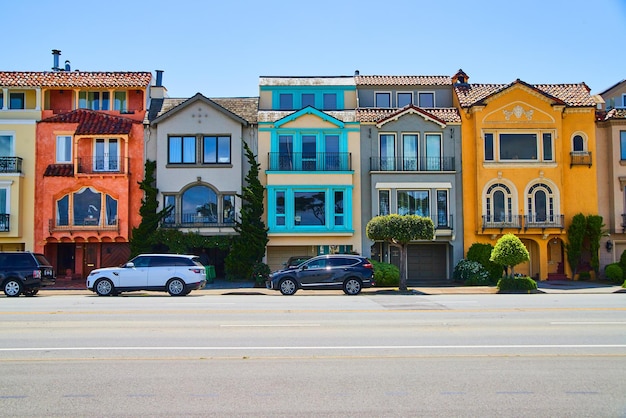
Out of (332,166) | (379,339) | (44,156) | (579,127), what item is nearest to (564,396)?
(379,339)

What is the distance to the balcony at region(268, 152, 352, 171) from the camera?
33.1 meters

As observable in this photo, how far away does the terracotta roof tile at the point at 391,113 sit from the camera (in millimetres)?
33469

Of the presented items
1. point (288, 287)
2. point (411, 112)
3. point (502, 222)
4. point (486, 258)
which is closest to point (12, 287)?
point (288, 287)

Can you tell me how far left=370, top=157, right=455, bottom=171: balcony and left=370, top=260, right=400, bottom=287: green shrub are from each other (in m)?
6.67

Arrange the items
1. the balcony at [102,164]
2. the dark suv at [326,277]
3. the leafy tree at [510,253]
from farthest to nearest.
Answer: the balcony at [102,164]
the leafy tree at [510,253]
the dark suv at [326,277]

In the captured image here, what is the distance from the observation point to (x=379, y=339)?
11859 millimetres

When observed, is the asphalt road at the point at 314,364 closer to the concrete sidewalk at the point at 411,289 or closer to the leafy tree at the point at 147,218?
the concrete sidewalk at the point at 411,289

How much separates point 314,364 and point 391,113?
25495 millimetres

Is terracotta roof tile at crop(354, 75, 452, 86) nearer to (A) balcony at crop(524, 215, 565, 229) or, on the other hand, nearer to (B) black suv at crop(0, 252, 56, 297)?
(A) balcony at crop(524, 215, 565, 229)

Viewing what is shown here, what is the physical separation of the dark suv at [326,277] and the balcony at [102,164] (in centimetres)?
1254

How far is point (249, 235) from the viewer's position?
103 ft

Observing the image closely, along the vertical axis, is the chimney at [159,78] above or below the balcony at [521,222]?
above

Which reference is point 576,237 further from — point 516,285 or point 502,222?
point 516,285

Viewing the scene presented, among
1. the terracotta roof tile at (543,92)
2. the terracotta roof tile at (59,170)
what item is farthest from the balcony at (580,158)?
the terracotta roof tile at (59,170)
